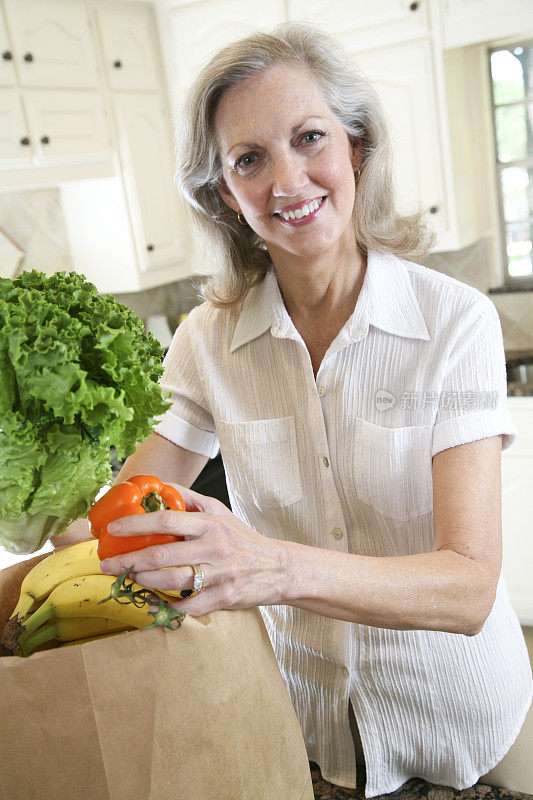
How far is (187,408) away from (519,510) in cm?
185

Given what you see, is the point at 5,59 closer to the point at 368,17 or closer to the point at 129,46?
the point at 129,46

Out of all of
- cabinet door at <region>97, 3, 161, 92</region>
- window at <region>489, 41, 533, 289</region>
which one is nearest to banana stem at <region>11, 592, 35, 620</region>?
cabinet door at <region>97, 3, 161, 92</region>

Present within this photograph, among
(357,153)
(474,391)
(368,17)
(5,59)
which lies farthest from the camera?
(368,17)

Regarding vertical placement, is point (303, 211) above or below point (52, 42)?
below

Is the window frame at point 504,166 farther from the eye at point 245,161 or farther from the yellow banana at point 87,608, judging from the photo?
the yellow banana at point 87,608

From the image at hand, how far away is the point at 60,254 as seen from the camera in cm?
323

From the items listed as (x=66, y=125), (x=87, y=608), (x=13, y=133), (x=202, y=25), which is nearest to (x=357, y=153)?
(x=87, y=608)

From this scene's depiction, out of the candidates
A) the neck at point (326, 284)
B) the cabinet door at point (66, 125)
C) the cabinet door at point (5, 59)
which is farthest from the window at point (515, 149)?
the neck at point (326, 284)

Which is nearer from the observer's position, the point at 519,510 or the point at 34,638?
the point at 34,638

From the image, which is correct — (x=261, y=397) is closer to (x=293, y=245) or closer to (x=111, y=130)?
(x=293, y=245)

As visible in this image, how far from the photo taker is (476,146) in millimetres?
3146

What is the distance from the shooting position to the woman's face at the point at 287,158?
40.8 inches

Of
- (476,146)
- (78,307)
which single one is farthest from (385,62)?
(78,307)

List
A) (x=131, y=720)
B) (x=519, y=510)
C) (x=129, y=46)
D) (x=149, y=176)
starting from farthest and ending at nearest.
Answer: (x=149, y=176), (x=129, y=46), (x=519, y=510), (x=131, y=720)
